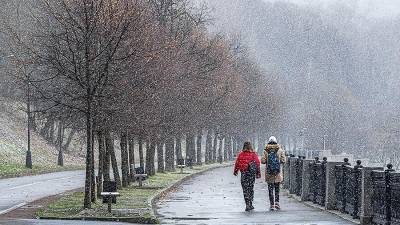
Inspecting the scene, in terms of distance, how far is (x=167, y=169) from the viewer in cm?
6688

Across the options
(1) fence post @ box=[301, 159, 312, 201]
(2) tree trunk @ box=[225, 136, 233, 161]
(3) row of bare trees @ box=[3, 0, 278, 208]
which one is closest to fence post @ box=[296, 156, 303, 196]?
(1) fence post @ box=[301, 159, 312, 201]

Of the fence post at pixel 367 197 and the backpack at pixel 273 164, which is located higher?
the backpack at pixel 273 164

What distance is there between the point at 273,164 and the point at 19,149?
50.1m

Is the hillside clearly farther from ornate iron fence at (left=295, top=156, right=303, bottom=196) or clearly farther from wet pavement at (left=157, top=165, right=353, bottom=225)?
ornate iron fence at (left=295, top=156, right=303, bottom=196)

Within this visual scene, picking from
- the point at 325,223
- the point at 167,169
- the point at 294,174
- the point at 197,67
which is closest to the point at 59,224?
the point at 325,223

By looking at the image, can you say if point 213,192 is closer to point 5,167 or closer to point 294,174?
point 294,174

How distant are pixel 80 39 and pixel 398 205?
1249cm

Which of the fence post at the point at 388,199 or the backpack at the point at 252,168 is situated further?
the backpack at the point at 252,168

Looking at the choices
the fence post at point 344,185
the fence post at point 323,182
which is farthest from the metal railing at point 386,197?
the fence post at point 323,182

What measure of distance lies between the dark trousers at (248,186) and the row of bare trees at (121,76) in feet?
13.6

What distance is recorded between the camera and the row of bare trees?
28.4 meters

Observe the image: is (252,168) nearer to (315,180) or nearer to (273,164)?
(273,164)

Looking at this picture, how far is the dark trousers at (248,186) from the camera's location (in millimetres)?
27922

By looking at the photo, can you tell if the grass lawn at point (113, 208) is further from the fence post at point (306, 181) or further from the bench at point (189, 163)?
the bench at point (189, 163)
